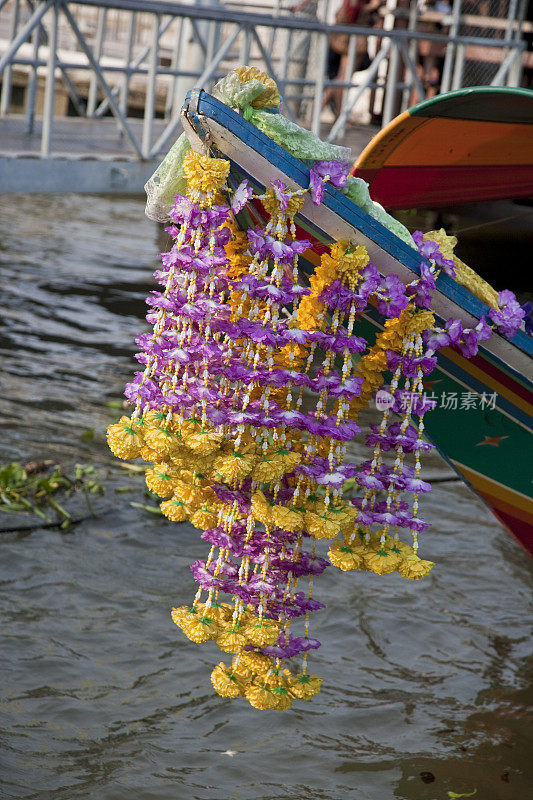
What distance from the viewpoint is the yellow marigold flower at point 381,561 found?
2.50m

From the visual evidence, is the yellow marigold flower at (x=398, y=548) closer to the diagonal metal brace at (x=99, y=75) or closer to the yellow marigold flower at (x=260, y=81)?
the yellow marigold flower at (x=260, y=81)

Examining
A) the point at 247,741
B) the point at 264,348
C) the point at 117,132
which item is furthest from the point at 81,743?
the point at 117,132

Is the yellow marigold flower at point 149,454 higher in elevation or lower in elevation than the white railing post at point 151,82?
lower

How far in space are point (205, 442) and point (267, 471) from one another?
0.18 metres

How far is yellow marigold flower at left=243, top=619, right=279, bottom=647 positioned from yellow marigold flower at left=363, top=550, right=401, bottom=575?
0.31m

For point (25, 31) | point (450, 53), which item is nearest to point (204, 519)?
point (25, 31)

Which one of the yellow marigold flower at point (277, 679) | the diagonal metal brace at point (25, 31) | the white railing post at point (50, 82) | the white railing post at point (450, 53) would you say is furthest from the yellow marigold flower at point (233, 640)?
the white railing post at point (450, 53)

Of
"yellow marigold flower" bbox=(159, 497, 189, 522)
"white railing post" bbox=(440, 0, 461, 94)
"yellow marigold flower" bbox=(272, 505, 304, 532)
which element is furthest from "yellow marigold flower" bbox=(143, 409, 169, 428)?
"white railing post" bbox=(440, 0, 461, 94)

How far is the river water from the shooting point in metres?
3.12

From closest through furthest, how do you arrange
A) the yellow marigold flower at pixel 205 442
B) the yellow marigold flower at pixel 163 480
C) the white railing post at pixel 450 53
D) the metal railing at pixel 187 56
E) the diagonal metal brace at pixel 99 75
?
the yellow marigold flower at pixel 205 442 → the yellow marigold flower at pixel 163 480 → the diagonal metal brace at pixel 99 75 → the metal railing at pixel 187 56 → the white railing post at pixel 450 53

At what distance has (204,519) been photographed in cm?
262

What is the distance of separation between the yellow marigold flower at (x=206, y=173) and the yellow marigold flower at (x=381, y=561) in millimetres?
1063

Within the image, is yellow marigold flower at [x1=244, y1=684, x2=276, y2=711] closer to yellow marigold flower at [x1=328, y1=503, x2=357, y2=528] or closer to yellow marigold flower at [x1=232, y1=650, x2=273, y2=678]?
yellow marigold flower at [x1=232, y1=650, x2=273, y2=678]

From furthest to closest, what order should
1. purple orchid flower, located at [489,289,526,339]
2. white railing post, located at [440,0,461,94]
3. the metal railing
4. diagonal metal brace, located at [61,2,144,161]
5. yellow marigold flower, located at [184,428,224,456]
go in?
white railing post, located at [440,0,461,94], the metal railing, diagonal metal brace, located at [61,2,144,161], purple orchid flower, located at [489,289,526,339], yellow marigold flower, located at [184,428,224,456]
